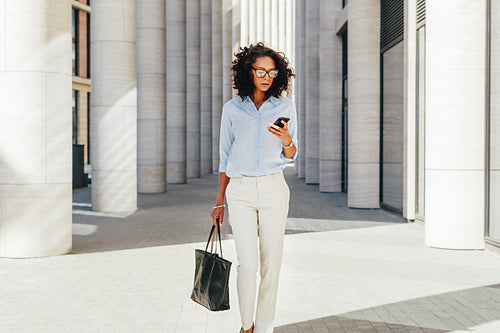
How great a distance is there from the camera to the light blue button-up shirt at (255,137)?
415cm

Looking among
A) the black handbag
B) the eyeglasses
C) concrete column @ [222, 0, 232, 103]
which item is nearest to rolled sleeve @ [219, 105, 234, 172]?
the eyeglasses

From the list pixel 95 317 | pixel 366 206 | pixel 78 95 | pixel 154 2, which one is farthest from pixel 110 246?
pixel 78 95

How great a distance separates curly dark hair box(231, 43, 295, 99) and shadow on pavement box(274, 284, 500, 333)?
2.10 meters

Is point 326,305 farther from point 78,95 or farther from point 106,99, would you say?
point 78,95

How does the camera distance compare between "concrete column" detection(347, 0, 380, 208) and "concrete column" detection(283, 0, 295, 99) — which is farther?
"concrete column" detection(283, 0, 295, 99)

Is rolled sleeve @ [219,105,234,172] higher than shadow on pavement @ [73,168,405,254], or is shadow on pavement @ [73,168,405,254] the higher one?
rolled sleeve @ [219,105,234,172]

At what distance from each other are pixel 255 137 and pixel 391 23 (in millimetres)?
11754

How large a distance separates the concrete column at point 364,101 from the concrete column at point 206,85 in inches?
886

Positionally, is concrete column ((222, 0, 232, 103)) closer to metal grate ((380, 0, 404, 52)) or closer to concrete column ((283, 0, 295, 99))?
concrete column ((283, 0, 295, 99))

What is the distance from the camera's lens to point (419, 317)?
562cm

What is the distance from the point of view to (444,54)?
9.34 metres

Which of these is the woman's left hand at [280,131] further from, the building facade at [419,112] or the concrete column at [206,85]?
the concrete column at [206,85]

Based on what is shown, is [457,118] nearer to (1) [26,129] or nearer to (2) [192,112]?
(1) [26,129]

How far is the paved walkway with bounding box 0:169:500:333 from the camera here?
544cm
